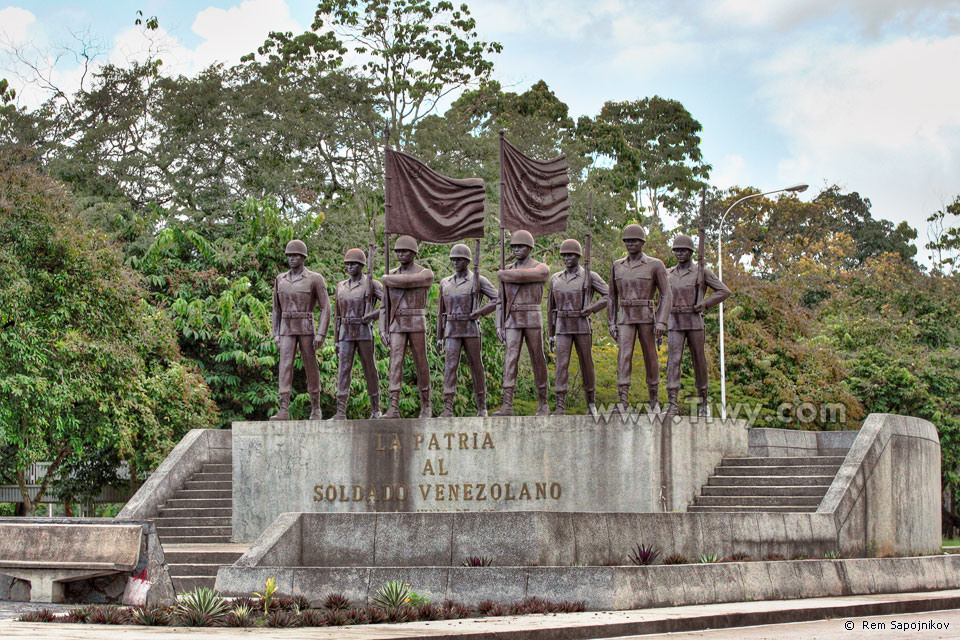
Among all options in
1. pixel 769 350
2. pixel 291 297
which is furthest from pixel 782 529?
pixel 769 350

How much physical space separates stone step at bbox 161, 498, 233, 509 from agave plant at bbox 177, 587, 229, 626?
26.0ft

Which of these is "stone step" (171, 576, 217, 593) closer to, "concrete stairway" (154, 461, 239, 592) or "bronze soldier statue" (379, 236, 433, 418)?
"concrete stairway" (154, 461, 239, 592)

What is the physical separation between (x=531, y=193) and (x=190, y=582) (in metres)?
7.67

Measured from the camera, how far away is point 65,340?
22469 millimetres

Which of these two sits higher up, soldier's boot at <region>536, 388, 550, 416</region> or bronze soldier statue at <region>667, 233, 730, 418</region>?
bronze soldier statue at <region>667, 233, 730, 418</region>

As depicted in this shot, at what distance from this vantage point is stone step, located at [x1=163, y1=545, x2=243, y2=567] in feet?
52.0

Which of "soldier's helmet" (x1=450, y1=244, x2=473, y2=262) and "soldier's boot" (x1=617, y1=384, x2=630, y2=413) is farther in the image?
"soldier's helmet" (x1=450, y1=244, x2=473, y2=262)

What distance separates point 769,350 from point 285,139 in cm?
1448

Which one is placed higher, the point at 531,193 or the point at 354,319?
the point at 531,193

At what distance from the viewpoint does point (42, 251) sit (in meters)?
22.7

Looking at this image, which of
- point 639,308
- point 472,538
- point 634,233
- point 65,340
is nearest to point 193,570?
point 472,538

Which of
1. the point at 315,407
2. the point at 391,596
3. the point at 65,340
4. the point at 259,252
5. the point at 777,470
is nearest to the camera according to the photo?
the point at 391,596

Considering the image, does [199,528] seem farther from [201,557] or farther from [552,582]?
[552,582]

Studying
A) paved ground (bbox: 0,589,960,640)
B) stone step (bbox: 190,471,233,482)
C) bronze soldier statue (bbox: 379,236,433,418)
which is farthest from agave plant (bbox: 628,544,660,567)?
stone step (bbox: 190,471,233,482)
